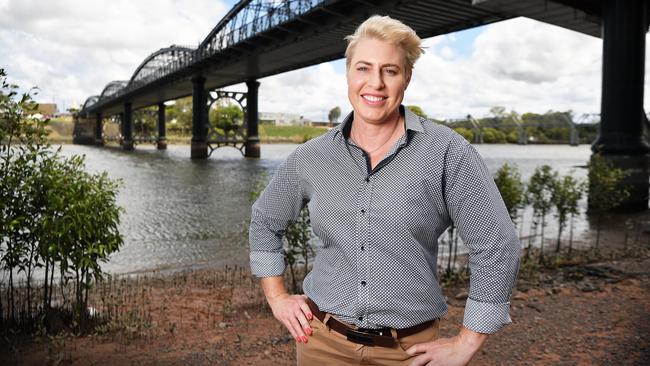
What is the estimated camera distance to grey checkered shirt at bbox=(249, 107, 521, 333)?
202 centimetres

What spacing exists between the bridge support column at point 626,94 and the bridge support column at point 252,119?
45.0 metres

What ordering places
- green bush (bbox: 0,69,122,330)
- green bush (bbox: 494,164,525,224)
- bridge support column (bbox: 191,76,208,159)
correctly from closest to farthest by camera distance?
green bush (bbox: 0,69,122,330), green bush (bbox: 494,164,525,224), bridge support column (bbox: 191,76,208,159)

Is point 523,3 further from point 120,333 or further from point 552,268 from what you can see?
point 120,333

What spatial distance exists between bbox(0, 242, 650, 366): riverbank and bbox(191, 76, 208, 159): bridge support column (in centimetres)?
5038

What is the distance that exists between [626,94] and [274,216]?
17975 millimetres

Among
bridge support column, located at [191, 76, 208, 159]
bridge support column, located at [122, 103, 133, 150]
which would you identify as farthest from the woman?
bridge support column, located at [122, 103, 133, 150]

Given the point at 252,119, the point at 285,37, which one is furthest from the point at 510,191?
the point at 252,119

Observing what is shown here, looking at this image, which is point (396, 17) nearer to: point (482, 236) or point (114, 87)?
point (482, 236)

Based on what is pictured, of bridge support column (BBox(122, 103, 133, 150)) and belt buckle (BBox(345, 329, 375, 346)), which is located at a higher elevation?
bridge support column (BBox(122, 103, 133, 150))

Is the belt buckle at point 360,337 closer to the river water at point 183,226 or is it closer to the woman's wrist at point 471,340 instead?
the woman's wrist at point 471,340

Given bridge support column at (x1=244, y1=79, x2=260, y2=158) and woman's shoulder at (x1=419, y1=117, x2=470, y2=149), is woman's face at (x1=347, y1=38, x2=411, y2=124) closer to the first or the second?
woman's shoulder at (x1=419, y1=117, x2=470, y2=149)

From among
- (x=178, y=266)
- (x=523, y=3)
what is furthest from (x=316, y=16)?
(x=178, y=266)

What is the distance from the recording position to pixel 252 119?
2363 inches

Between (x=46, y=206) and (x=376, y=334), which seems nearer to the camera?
(x=376, y=334)
